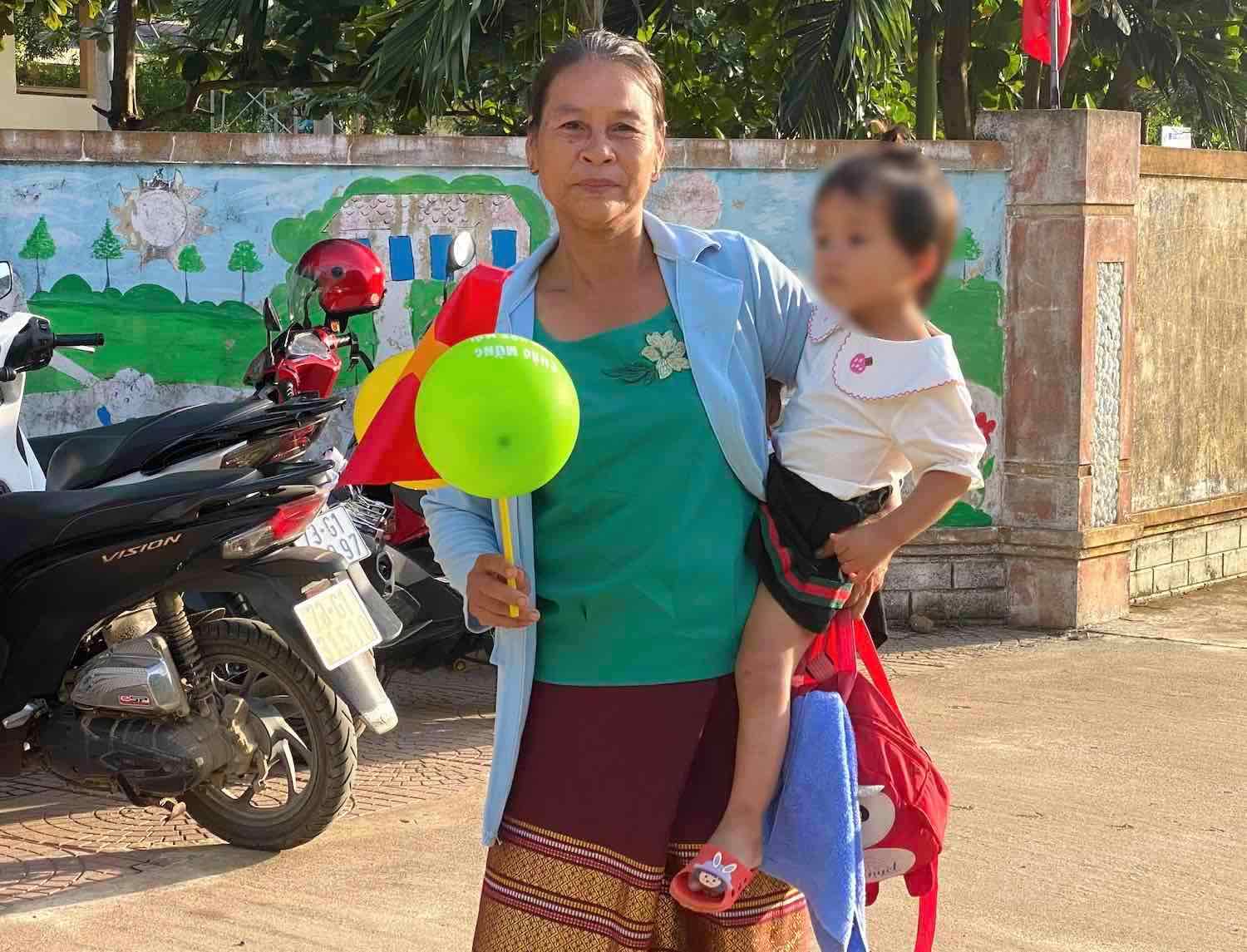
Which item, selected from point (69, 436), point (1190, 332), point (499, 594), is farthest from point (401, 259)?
point (499, 594)

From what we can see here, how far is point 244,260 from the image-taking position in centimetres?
694

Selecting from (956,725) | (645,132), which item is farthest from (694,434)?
(956,725)

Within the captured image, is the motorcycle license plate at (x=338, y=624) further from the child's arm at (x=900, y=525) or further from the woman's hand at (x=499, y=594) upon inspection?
the child's arm at (x=900, y=525)

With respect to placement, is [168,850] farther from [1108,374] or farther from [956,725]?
[1108,374]

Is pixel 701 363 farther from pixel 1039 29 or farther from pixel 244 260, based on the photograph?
pixel 1039 29

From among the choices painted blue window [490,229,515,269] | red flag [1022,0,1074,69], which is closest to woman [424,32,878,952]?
painted blue window [490,229,515,269]

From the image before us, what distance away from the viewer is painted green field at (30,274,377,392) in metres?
6.79

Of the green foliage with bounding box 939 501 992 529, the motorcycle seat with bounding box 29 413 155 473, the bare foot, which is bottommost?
the green foliage with bounding box 939 501 992 529

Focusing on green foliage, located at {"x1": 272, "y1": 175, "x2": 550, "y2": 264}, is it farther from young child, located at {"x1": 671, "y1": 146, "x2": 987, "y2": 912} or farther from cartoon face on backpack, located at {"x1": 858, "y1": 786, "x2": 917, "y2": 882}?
cartoon face on backpack, located at {"x1": 858, "y1": 786, "x2": 917, "y2": 882}

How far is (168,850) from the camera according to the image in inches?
182

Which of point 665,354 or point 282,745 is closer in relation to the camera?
point 665,354

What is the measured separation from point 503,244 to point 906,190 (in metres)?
5.02

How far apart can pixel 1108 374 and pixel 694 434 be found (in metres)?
5.79

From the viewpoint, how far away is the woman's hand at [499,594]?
233 cm
